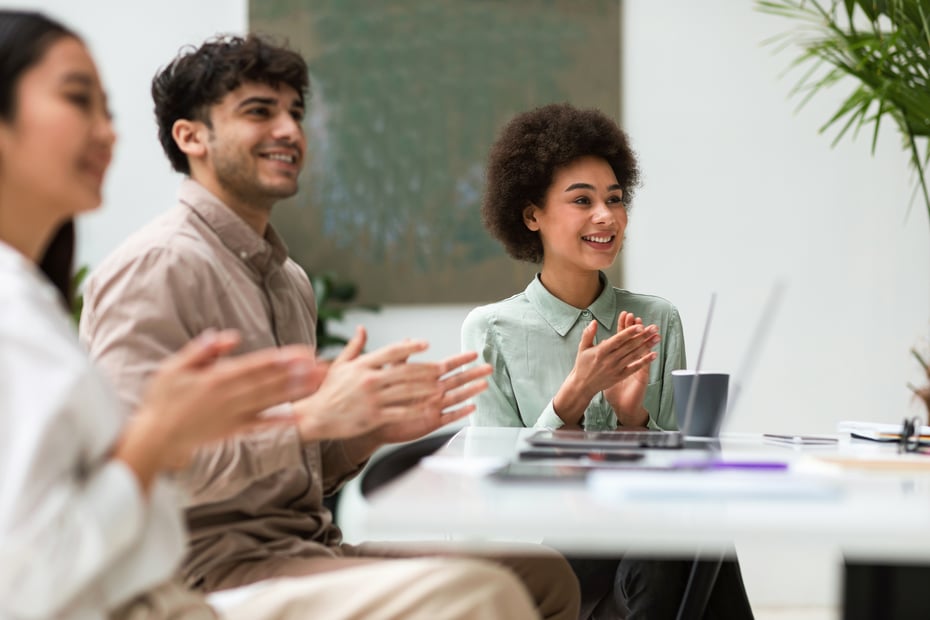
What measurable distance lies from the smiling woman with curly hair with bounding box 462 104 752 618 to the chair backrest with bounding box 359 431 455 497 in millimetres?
661

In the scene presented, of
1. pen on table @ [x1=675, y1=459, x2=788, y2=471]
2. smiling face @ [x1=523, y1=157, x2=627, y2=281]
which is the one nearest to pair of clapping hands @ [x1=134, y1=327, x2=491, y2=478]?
pen on table @ [x1=675, y1=459, x2=788, y2=471]

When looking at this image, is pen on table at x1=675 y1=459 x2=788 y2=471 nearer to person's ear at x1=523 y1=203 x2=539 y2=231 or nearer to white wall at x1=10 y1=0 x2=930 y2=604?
person's ear at x1=523 y1=203 x2=539 y2=231

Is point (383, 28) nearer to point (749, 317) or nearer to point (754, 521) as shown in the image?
point (749, 317)

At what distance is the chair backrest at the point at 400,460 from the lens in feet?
10.6

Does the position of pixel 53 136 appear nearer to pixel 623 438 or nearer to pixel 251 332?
pixel 251 332

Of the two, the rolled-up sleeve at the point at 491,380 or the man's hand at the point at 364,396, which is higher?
the man's hand at the point at 364,396

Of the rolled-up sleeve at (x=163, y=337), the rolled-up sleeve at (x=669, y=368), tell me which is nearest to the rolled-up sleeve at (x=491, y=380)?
the rolled-up sleeve at (x=669, y=368)

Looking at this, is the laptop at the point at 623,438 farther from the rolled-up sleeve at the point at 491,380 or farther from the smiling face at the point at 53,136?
the smiling face at the point at 53,136

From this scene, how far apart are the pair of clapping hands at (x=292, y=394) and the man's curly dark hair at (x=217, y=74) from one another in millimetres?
553

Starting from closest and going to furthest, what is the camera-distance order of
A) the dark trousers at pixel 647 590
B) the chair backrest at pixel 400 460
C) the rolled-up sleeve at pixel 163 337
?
1. the rolled-up sleeve at pixel 163 337
2. the dark trousers at pixel 647 590
3. the chair backrest at pixel 400 460

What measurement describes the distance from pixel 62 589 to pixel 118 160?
357 centimetres

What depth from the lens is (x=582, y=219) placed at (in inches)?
107

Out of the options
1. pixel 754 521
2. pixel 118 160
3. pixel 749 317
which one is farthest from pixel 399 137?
pixel 754 521

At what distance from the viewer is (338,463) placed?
1.97 meters
